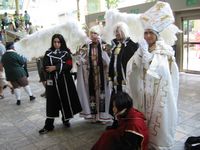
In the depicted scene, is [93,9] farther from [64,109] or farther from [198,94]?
[64,109]

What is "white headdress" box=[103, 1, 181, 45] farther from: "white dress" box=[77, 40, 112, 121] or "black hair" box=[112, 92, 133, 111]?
"black hair" box=[112, 92, 133, 111]

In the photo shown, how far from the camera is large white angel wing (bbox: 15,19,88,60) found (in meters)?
3.24

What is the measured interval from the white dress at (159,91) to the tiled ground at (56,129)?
45cm

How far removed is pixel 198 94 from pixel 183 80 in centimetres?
128

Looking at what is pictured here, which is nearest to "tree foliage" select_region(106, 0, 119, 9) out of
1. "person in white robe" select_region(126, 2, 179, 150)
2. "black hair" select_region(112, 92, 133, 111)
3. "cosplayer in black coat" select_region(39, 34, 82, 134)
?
"cosplayer in black coat" select_region(39, 34, 82, 134)

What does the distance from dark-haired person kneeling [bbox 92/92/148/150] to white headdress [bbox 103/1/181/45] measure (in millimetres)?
760

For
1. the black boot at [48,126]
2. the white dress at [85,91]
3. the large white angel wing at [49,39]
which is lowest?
the black boot at [48,126]

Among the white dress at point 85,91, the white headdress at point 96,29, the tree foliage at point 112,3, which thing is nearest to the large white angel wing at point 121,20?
the white headdress at point 96,29

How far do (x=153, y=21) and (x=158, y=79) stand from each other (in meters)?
0.54

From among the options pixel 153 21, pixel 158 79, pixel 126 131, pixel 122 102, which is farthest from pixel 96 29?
pixel 126 131

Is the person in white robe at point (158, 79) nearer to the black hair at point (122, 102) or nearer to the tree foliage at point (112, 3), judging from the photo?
the black hair at point (122, 102)

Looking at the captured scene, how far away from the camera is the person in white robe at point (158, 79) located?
2150 mm

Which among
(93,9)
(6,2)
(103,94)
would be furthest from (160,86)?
(6,2)

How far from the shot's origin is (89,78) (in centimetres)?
318
